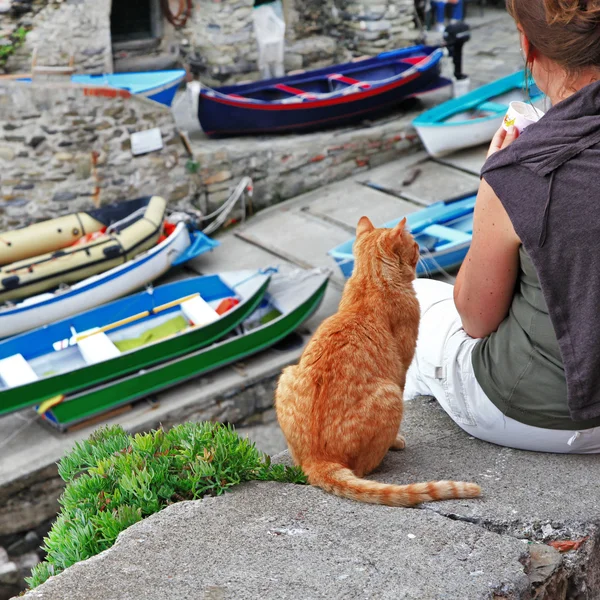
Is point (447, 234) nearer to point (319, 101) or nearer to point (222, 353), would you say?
point (222, 353)

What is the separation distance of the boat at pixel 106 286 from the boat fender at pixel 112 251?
123 millimetres

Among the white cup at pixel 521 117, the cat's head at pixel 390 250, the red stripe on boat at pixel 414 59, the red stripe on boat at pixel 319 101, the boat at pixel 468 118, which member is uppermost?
the white cup at pixel 521 117

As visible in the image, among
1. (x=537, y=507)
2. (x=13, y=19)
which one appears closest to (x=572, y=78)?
(x=537, y=507)

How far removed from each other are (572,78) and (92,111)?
679cm

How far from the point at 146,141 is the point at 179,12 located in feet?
7.46

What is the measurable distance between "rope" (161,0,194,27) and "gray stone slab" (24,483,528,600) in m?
8.68

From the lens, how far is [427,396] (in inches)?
111

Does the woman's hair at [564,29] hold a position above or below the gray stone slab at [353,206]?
above

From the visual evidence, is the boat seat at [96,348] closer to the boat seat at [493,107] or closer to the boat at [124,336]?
the boat at [124,336]

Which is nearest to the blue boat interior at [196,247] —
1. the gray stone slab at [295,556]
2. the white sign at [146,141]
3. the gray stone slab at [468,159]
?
the white sign at [146,141]

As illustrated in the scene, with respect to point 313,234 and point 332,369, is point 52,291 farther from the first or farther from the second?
point 332,369

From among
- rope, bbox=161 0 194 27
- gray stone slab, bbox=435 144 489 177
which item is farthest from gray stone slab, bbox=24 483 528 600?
rope, bbox=161 0 194 27

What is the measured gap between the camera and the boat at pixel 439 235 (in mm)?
7668

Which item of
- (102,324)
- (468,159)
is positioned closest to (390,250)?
(102,324)
